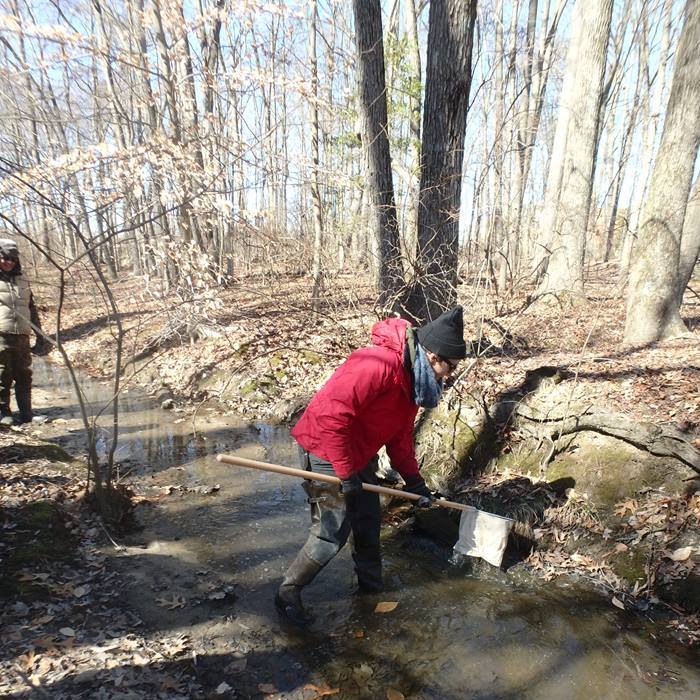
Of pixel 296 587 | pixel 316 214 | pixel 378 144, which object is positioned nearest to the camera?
pixel 296 587

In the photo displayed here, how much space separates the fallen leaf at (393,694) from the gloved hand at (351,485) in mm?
1242

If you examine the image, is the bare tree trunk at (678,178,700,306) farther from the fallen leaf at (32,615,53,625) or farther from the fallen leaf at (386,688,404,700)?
the fallen leaf at (32,615,53,625)

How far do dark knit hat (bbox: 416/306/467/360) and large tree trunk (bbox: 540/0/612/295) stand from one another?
7.09 m

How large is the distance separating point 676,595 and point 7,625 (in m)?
4.73

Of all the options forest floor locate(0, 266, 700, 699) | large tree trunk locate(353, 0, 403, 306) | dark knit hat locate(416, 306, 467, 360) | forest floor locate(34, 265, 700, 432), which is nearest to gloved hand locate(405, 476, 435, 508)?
forest floor locate(0, 266, 700, 699)

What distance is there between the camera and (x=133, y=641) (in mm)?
2957

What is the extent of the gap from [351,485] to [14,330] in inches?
225

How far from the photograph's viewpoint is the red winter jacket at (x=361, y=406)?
298cm

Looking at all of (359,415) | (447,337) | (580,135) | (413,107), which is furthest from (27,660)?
(413,107)

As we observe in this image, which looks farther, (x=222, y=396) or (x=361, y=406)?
(x=222, y=396)

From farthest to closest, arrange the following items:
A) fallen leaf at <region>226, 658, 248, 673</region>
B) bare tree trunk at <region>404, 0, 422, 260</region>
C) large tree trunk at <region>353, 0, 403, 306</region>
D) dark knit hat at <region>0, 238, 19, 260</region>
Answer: bare tree trunk at <region>404, 0, 422, 260</region>
large tree trunk at <region>353, 0, 403, 306</region>
dark knit hat at <region>0, 238, 19, 260</region>
fallen leaf at <region>226, 658, 248, 673</region>

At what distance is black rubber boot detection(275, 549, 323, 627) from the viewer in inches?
132

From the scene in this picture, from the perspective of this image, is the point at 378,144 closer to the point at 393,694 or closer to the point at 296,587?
the point at 296,587

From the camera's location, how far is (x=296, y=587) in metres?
3.40
